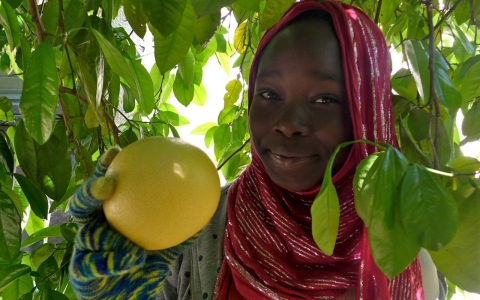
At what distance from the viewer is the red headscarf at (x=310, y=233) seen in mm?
688

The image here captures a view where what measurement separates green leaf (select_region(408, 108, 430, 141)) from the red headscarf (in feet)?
0.15

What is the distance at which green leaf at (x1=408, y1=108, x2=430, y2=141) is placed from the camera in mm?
655

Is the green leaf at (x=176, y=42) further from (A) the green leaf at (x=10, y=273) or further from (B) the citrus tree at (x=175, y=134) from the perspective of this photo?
(A) the green leaf at (x=10, y=273)

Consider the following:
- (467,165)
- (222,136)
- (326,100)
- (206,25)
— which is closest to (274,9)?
(206,25)

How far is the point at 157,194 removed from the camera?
1.48ft

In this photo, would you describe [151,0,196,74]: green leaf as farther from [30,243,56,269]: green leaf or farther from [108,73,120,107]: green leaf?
[30,243,56,269]: green leaf

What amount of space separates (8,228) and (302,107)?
1.32ft

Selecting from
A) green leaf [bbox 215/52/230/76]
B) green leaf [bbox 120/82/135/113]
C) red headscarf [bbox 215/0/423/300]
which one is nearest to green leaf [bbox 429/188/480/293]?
red headscarf [bbox 215/0/423/300]

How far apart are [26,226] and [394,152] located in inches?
28.4

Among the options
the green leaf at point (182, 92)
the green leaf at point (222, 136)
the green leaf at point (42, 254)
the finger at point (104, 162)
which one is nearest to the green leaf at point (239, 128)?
the green leaf at point (222, 136)

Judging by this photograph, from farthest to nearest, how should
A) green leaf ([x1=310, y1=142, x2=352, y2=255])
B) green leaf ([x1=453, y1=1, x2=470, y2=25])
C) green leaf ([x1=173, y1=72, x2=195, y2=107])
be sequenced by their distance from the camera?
green leaf ([x1=173, y1=72, x2=195, y2=107]) → green leaf ([x1=453, y1=1, x2=470, y2=25]) → green leaf ([x1=310, y1=142, x2=352, y2=255])

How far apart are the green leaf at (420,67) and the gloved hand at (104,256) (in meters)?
0.34

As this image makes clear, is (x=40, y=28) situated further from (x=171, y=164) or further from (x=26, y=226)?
(x=26, y=226)

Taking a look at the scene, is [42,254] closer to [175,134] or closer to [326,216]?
[175,134]
